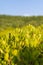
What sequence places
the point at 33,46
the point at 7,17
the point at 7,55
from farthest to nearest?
the point at 7,17
the point at 33,46
the point at 7,55

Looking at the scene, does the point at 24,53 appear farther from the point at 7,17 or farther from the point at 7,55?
the point at 7,17

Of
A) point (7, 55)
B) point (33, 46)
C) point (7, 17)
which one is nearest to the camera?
point (7, 55)

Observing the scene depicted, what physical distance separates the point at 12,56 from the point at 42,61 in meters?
0.56

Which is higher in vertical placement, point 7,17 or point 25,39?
point 25,39

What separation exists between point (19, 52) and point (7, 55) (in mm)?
250

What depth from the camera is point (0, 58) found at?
14.6 feet

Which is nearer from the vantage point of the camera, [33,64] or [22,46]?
[33,64]

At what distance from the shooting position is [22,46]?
4.85 m

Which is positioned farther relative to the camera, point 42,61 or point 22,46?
point 22,46

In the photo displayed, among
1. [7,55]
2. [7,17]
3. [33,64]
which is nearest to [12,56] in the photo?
[7,55]

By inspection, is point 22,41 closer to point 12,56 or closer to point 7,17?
point 12,56

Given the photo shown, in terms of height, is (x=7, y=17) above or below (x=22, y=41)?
below

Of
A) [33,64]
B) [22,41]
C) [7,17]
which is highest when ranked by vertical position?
[22,41]

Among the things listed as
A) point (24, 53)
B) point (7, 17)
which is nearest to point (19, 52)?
point (24, 53)
